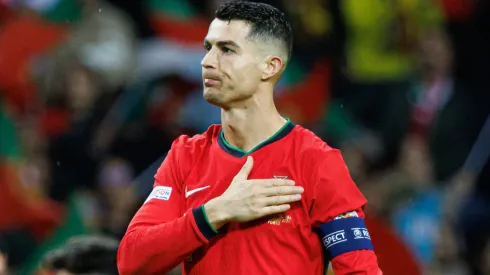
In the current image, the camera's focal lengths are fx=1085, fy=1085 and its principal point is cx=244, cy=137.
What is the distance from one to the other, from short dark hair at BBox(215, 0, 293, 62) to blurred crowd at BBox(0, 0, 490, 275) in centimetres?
314

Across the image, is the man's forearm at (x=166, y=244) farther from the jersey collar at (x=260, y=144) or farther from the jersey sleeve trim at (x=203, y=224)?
the jersey collar at (x=260, y=144)

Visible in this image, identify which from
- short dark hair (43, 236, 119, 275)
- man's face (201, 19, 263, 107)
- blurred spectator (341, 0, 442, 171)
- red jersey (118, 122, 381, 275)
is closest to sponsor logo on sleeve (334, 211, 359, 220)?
red jersey (118, 122, 381, 275)

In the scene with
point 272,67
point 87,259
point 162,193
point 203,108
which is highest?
point 203,108

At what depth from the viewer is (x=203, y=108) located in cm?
853

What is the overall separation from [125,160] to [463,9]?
2.87 metres

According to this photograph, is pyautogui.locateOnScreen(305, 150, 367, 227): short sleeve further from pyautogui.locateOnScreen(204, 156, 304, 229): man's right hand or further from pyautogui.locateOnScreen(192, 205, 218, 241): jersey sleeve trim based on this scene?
pyautogui.locateOnScreen(192, 205, 218, 241): jersey sleeve trim

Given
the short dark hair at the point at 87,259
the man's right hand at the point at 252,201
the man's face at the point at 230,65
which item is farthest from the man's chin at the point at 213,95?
the short dark hair at the point at 87,259

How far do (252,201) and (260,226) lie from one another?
0.41 ft

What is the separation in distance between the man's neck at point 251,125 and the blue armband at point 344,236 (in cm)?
42

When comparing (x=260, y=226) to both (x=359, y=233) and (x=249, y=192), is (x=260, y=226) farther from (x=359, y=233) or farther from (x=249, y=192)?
(x=359, y=233)

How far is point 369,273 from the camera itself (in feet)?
11.7

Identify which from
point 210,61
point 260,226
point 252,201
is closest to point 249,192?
point 252,201

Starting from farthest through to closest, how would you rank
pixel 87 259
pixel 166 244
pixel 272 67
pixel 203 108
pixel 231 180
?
pixel 203 108 < pixel 87 259 < pixel 272 67 < pixel 231 180 < pixel 166 244

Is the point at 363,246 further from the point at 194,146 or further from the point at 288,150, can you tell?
the point at 194,146
